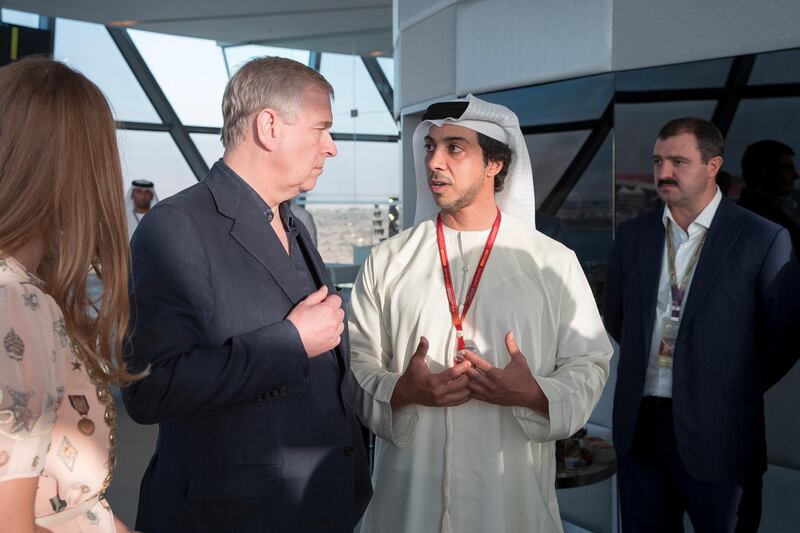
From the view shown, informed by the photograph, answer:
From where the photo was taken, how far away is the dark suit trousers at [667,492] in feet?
10.2

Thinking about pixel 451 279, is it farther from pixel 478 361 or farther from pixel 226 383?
pixel 226 383

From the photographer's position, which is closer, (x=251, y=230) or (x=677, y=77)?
(x=251, y=230)

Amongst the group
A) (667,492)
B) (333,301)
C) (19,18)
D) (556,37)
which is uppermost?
(19,18)

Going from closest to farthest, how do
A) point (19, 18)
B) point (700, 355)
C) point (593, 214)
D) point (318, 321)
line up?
point (318, 321) < point (700, 355) < point (593, 214) < point (19, 18)

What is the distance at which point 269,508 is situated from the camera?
1876 millimetres

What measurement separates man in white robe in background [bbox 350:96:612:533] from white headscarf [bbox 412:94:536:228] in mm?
11

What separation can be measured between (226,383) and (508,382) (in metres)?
0.85

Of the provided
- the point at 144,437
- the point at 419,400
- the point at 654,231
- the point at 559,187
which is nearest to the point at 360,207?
the point at 144,437

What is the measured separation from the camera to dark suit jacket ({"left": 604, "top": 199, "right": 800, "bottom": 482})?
3.07 metres

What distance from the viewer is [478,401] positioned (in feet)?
8.07

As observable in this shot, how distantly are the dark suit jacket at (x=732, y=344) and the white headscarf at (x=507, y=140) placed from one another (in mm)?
846

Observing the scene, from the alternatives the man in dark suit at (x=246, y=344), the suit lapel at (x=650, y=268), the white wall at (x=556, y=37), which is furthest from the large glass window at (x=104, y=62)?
the man in dark suit at (x=246, y=344)

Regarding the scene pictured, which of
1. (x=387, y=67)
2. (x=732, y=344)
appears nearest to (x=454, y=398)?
(x=732, y=344)

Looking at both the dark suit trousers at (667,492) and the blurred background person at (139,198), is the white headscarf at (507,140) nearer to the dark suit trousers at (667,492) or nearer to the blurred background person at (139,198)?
the dark suit trousers at (667,492)
